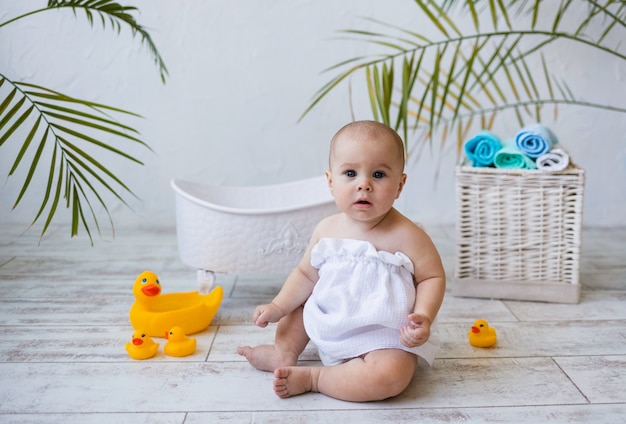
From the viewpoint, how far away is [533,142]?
5.58 ft

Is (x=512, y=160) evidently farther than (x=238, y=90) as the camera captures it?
No

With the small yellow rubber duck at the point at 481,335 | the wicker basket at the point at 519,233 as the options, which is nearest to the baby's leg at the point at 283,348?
the small yellow rubber duck at the point at 481,335

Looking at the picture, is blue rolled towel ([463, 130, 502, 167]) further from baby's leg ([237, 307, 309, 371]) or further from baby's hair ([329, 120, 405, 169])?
baby's leg ([237, 307, 309, 371])

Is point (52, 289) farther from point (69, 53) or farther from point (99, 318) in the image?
point (69, 53)

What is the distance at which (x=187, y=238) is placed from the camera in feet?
5.60

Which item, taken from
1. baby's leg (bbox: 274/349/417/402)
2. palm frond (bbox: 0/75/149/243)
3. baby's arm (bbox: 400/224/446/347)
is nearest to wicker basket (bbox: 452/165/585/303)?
baby's arm (bbox: 400/224/446/347)

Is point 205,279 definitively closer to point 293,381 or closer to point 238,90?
point 293,381

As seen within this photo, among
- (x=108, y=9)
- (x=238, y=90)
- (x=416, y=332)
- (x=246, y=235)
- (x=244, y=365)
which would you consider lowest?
(x=244, y=365)

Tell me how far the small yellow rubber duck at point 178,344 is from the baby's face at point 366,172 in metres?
0.44

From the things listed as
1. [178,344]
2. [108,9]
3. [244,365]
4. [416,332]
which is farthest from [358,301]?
[108,9]

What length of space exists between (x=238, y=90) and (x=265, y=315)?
136cm

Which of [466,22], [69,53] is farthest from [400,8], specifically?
[69,53]

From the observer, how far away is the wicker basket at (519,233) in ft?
5.51

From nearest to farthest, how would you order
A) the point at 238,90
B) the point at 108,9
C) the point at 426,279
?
1. the point at 426,279
2. the point at 108,9
3. the point at 238,90
